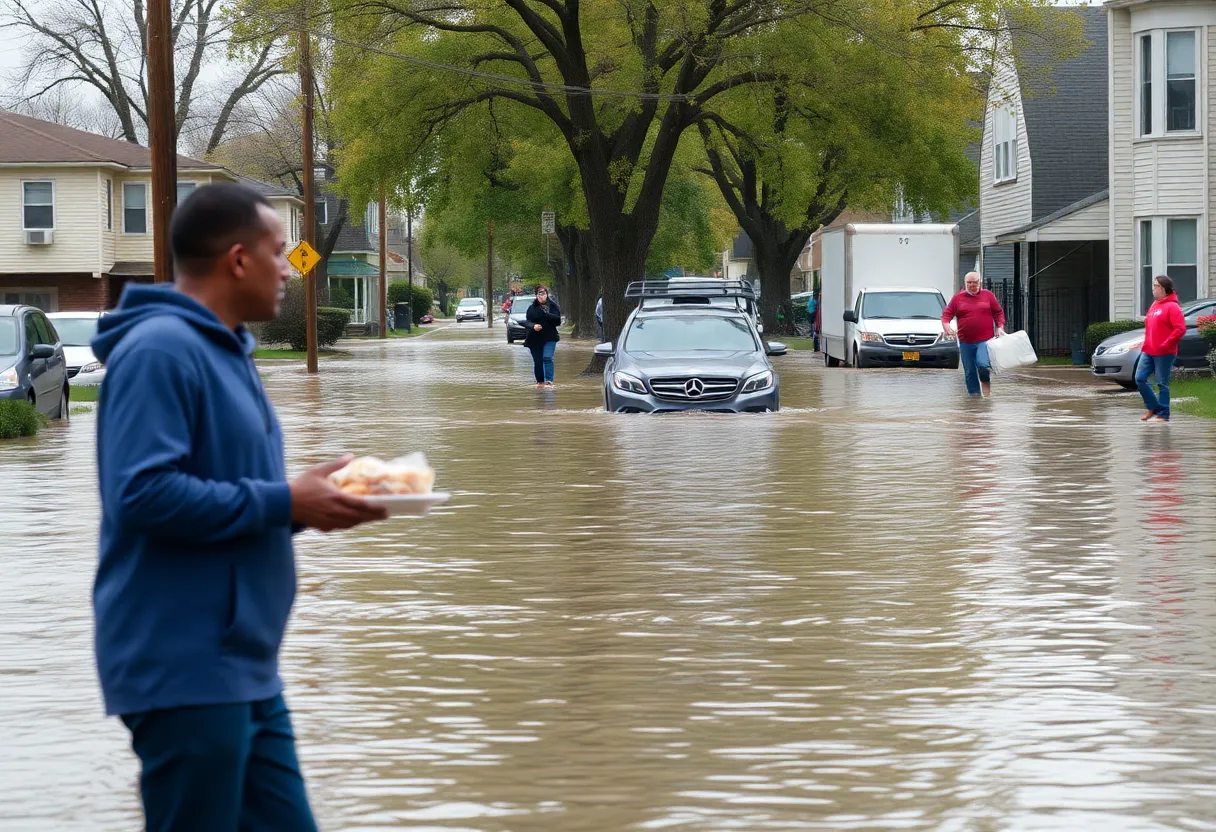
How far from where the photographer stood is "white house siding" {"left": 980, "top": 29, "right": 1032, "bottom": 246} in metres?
47.8

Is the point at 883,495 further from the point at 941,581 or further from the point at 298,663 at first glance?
the point at 298,663

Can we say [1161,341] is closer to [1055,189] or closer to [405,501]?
[405,501]

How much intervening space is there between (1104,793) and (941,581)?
446 cm

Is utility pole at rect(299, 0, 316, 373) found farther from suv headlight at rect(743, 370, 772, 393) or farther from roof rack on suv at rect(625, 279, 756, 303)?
Result: suv headlight at rect(743, 370, 772, 393)

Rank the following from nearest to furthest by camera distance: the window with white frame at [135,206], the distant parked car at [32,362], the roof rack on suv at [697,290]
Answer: the distant parked car at [32,362], the roof rack on suv at [697,290], the window with white frame at [135,206]

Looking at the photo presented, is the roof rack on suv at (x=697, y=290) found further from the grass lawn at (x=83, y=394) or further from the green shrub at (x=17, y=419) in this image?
the green shrub at (x=17, y=419)

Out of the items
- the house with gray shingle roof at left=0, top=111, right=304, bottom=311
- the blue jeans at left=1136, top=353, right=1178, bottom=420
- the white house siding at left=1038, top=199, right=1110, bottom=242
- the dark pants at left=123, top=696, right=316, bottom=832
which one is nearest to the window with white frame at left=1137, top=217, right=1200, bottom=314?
the white house siding at left=1038, top=199, right=1110, bottom=242

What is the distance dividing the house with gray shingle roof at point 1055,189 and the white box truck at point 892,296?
133 inches

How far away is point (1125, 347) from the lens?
30031mm

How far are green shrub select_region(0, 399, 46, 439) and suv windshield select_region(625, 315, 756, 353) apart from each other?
711cm

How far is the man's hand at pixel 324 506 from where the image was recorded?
11.9 feet

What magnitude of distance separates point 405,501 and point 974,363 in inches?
983

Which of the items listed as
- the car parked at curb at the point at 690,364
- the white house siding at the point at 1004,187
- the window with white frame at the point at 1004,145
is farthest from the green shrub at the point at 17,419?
the window with white frame at the point at 1004,145

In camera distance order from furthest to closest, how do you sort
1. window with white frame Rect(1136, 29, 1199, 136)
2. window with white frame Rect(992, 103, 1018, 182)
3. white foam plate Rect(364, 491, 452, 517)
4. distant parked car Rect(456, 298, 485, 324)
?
distant parked car Rect(456, 298, 485, 324) < window with white frame Rect(992, 103, 1018, 182) < window with white frame Rect(1136, 29, 1199, 136) < white foam plate Rect(364, 491, 452, 517)
